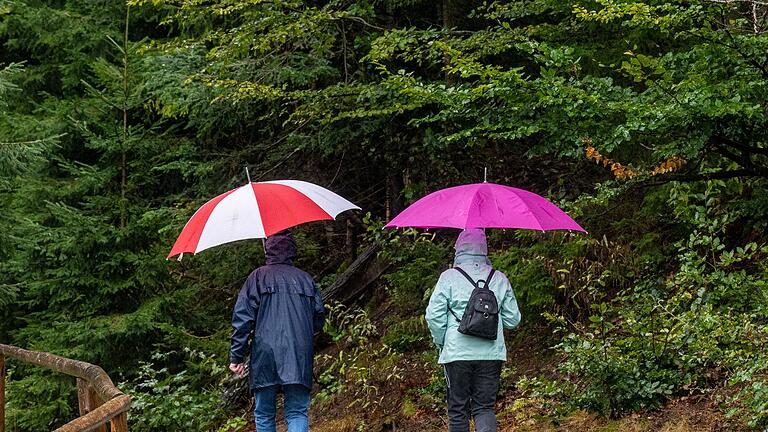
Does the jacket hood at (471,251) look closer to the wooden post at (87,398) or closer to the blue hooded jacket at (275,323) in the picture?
the blue hooded jacket at (275,323)

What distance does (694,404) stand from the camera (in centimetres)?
656

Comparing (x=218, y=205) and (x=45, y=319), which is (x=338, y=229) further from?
(x=218, y=205)

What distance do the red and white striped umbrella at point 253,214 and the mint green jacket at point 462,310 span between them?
3.30ft

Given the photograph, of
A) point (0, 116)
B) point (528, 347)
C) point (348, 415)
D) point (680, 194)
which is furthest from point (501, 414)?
point (0, 116)

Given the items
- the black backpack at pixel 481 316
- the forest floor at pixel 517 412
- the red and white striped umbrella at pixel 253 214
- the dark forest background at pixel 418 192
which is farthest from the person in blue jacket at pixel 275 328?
the forest floor at pixel 517 412

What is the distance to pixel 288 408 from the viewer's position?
5887mm

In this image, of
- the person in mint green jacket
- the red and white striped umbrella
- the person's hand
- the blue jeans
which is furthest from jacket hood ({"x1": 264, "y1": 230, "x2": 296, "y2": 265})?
the person in mint green jacket

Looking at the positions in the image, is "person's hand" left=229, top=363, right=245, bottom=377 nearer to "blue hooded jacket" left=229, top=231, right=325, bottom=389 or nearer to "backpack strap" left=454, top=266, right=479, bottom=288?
"blue hooded jacket" left=229, top=231, right=325, bottom=389

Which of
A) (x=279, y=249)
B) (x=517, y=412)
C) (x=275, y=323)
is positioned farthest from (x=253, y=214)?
(x=517, y=412)

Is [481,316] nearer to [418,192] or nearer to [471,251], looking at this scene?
[471,251]

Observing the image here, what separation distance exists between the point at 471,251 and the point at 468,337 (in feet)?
1.81

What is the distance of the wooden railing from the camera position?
409 cm

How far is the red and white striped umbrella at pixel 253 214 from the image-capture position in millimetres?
5562

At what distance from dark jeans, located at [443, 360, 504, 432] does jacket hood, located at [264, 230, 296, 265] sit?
51.6 inches
